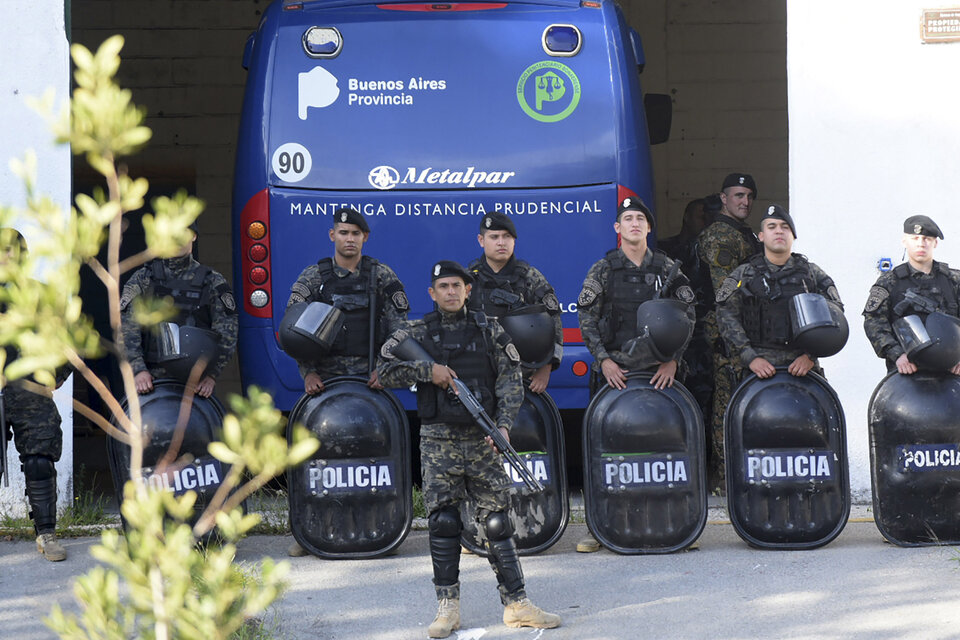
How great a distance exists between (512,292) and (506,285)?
0.16 feet

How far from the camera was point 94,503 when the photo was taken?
7660 millimetres

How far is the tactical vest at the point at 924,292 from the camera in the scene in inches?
251

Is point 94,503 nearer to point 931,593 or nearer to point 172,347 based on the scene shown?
point 172,347

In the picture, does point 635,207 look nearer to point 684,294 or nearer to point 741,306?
point 684,294

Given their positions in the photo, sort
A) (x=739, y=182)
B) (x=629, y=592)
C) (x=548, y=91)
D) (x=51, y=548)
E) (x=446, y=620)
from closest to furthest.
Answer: (x=446, y=620) → (x=629, y=592) → (x=51, y=548) → (x=548, y=91) → (x=739, y=182)

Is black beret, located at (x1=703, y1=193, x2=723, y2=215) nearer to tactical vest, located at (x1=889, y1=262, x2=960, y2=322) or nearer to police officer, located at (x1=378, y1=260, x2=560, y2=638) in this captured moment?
tactical vest, located at (x1=889, y1=262, x2=960, y2=322)

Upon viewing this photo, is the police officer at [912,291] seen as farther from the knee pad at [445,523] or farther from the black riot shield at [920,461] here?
the knee pad at [445,523]

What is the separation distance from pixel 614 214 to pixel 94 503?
361 cm

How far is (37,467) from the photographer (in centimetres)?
620

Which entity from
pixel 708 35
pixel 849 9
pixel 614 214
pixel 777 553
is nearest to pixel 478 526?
pixel 777 553

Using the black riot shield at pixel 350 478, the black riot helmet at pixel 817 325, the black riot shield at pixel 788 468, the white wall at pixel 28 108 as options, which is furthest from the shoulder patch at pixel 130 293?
the black riot helmet at pixel 817 325

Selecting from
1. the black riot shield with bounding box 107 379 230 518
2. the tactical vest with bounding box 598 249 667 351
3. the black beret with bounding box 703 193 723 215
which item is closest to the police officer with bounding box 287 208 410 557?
the black riot shield with bounding box 107 379 230 518

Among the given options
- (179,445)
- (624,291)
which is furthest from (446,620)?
(624,291)

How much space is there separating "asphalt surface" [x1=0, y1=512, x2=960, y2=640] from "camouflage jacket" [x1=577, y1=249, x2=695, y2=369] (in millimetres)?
983
